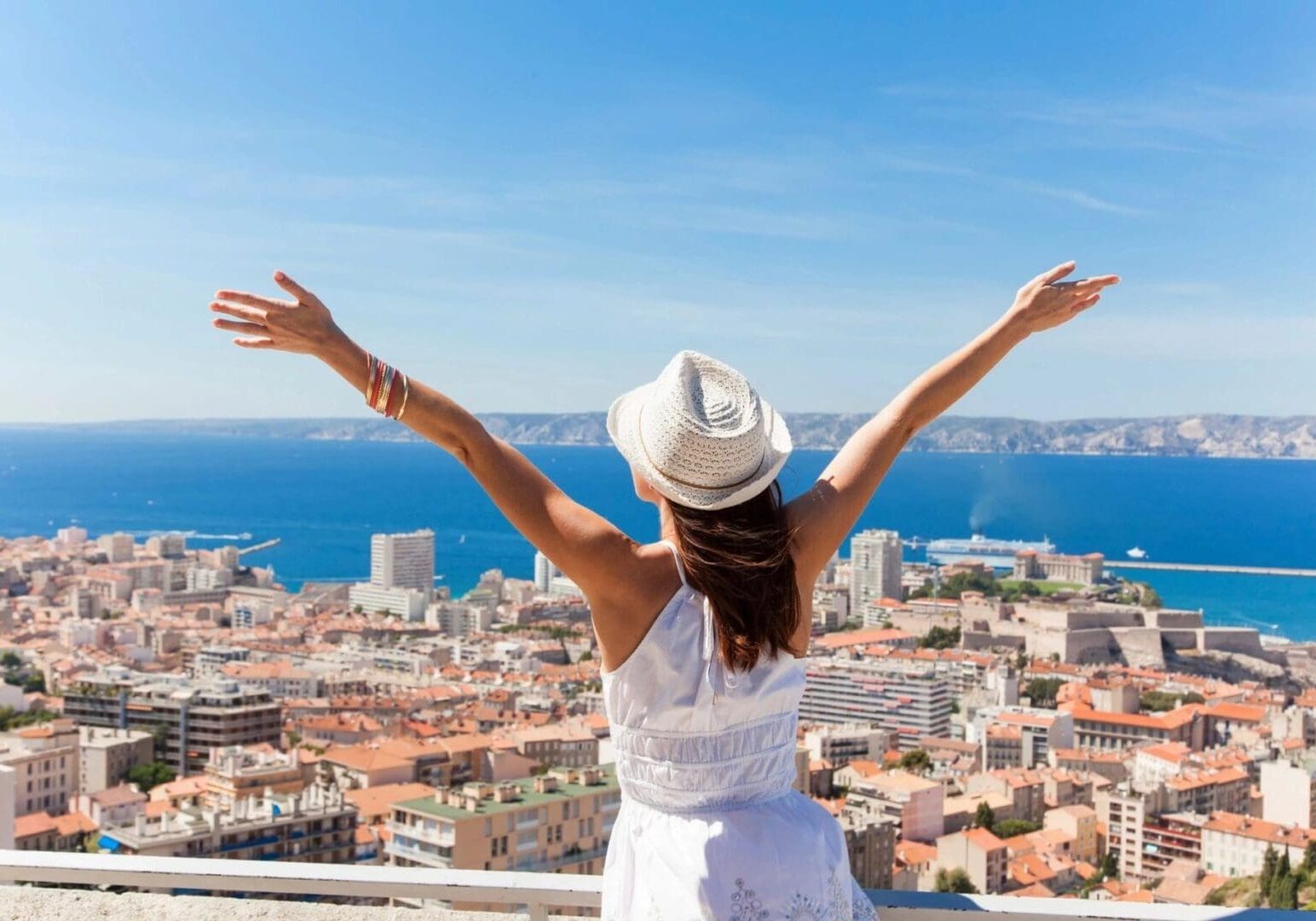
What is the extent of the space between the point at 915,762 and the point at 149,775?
9.38 m

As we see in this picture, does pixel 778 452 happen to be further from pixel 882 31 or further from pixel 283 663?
pixel 882 31

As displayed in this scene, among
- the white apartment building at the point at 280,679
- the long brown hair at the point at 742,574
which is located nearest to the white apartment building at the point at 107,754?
the white apartment building at the point at 280,679

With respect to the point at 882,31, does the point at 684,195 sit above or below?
below

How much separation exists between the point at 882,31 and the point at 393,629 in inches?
1093

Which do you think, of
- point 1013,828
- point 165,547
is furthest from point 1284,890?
point 165,547

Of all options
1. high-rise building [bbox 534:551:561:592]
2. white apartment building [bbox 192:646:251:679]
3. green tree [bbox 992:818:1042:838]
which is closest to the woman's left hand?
green tree [bbox 992:818:1042:838]

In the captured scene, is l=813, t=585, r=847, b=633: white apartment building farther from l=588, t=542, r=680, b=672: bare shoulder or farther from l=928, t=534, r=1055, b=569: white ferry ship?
l=588, t=542, r=680, b=672: bare shoulder

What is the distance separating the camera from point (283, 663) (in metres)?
22.1

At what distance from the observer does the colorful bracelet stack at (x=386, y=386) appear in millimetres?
714

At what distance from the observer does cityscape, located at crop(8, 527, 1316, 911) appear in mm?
10266

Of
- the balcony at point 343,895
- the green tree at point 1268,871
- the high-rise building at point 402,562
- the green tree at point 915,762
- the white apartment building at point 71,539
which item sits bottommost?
the green tree at point 915,762

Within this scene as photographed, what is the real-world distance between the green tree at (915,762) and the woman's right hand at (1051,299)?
566 inches

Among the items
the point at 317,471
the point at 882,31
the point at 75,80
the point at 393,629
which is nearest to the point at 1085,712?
the point at 393,629

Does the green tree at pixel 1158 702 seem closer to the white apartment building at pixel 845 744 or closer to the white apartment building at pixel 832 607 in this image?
the white apartment building at pixel 845 744
